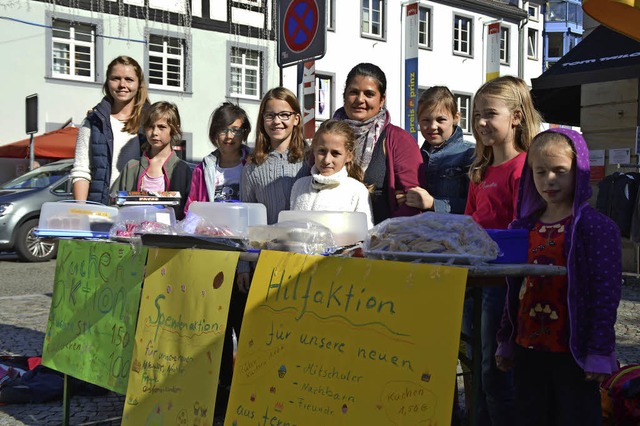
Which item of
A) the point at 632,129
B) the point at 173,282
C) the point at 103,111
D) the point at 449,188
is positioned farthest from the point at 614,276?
the point at 632,129

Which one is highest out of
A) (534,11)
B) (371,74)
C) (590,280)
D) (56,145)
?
(534,11)

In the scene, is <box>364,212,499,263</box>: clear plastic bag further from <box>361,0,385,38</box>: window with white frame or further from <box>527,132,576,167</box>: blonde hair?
<box>361,0,385,38</box>: window with white frame

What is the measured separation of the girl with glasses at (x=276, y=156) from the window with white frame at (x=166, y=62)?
18.9m

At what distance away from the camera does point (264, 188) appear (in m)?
3.88

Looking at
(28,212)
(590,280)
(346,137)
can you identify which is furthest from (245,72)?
(590,280)

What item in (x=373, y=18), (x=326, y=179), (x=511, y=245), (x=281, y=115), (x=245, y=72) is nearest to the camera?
(x=511, y=245)

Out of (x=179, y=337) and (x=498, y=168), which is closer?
(x=179, y=337)

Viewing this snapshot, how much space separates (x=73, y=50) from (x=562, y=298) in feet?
66.6

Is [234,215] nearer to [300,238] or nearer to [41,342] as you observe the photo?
[300,238]

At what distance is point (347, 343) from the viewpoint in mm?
2250

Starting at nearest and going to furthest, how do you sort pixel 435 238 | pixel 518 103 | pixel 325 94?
pixel 435 238
pixel 518 103
pixel 325 94

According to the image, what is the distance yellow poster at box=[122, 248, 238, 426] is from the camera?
2760 millimetres

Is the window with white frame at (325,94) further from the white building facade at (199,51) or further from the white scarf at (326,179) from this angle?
the white scarf at (326,179)

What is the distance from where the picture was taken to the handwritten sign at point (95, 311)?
10.7 ft
